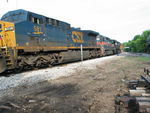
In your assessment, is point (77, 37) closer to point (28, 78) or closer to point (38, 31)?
point (38, 31)

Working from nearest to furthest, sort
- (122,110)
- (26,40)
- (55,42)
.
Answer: (122,110)
(26,40)
(55,42)

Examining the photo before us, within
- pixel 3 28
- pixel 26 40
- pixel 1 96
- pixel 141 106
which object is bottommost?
pixel 1 96

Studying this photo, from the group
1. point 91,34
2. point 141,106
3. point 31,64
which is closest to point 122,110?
point 141,106

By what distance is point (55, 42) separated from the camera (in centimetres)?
1237

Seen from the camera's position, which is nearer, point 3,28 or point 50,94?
point 50,94

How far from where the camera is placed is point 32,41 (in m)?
10.0

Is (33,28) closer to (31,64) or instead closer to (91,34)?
(31,64)

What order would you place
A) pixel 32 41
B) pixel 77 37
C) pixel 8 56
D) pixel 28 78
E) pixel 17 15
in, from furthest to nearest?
pixel 77 37
pixel 32 41
pixel 17 15
pixel 8 56
pixel 28 78

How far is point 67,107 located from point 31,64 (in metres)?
6.95

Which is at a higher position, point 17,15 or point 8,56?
point 17,15

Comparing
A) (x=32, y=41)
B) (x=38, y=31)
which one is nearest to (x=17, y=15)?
(x=38, y=31)

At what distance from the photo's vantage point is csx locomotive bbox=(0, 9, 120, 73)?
856 cm

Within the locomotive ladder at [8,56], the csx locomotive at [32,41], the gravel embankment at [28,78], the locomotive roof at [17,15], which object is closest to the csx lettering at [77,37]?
the csx locomotive at [32,41]

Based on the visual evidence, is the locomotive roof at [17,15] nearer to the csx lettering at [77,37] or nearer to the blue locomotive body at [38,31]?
the blue locomotive body at [38,31]
